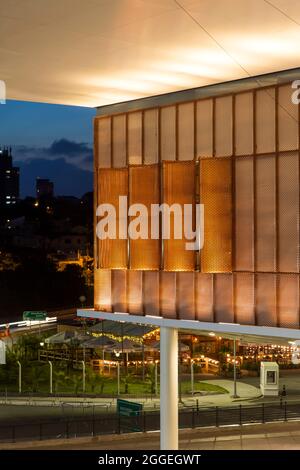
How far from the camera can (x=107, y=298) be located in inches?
939

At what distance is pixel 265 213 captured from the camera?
1977cm

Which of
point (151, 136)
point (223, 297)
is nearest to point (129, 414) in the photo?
point (223, 297)

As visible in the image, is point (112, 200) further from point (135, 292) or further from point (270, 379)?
point (270, 379)

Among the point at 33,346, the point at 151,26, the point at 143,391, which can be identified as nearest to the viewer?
the point at 151,26

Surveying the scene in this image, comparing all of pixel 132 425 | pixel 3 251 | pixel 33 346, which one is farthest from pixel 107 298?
pixel 3 251

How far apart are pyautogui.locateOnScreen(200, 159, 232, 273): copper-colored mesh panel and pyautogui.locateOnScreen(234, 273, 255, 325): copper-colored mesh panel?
0.45 metres

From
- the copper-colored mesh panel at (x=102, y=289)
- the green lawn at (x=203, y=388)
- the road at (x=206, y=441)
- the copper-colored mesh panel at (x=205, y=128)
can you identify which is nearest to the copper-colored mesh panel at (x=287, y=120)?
the copper-colored mesh panel at (x=205, y=128)

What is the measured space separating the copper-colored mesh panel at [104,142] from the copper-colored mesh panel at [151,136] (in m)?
1.62

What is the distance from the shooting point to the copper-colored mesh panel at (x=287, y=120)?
19.0 metres

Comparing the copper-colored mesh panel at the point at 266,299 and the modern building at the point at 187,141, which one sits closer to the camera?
the modern building at the point at 187,141

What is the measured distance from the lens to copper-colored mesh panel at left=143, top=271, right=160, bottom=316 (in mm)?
22516

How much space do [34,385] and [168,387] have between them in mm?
18440

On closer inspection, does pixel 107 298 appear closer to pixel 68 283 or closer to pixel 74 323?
pixel 74 323

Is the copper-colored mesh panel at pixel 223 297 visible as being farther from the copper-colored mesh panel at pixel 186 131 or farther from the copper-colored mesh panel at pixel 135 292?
the copper-colored mesh panel at pixel 186 131
